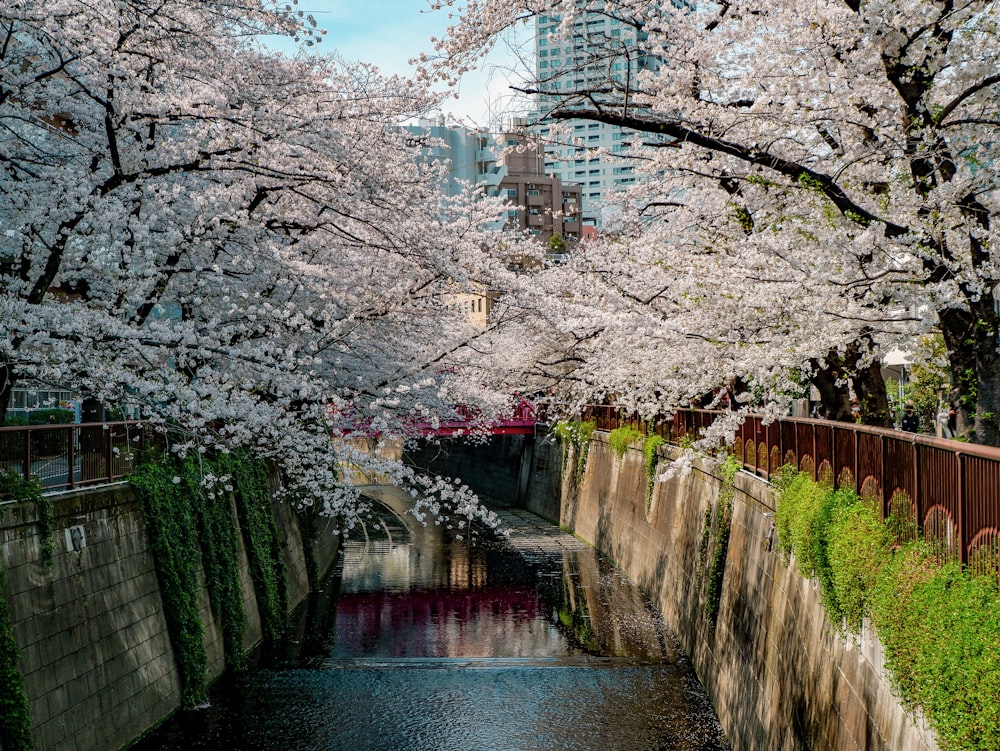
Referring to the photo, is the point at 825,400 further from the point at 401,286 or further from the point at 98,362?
the point at 98,362

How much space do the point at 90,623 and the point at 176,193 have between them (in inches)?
234

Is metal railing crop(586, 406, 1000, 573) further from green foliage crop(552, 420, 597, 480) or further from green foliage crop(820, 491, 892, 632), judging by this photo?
green foliage crop(552, 420, 597, 480)

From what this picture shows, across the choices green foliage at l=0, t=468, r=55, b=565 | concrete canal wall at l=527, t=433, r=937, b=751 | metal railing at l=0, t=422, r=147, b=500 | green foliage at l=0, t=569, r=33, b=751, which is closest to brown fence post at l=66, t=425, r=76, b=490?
metal railing at l=0, t=422, r=147, b=500

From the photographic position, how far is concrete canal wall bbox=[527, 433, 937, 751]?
9.36 meters

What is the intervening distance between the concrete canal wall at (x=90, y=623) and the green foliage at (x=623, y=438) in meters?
16.3

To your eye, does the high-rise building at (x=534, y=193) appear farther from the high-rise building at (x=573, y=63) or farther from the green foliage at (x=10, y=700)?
the green foliage at (x=10, y=700)

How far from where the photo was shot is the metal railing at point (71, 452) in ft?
40.1

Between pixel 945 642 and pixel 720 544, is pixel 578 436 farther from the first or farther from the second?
pixel 945 642

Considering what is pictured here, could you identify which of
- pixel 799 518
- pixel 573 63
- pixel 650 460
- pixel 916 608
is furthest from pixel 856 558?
pixel 650 460

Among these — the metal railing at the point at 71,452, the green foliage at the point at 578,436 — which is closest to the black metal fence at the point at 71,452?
the metal railing at the point at 71,452

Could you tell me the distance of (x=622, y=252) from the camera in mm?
24406

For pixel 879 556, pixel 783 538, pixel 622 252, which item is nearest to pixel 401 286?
pixel 622 252

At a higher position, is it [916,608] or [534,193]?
[534,193]

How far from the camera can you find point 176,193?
13273 mm
